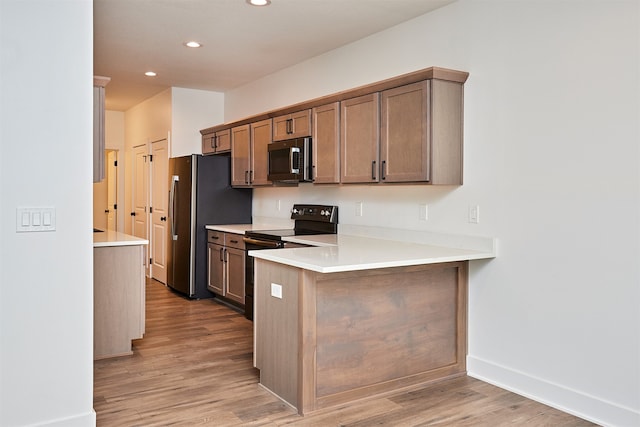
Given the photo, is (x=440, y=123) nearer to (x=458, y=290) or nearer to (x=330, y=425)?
(x=458, y=290)

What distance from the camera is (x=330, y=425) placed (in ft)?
9.24

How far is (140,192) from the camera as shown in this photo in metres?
8.09

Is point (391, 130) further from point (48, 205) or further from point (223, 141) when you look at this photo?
point (223, 141)

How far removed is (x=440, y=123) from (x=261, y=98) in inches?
122

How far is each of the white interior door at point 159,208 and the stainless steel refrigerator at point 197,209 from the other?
27.1 inches

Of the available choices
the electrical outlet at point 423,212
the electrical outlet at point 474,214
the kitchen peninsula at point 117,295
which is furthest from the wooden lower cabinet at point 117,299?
the electrical outlet at point 474,214

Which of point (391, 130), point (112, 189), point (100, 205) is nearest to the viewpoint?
point (391, 130)

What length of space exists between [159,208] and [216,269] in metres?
1.91

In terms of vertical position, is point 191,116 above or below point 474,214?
above

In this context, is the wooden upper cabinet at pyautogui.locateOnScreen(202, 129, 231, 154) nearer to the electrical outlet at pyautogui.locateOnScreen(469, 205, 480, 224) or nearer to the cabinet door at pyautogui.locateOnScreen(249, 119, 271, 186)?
the cabinet door at pyautogui.locateOnScreen(249, 119, 271, 186)

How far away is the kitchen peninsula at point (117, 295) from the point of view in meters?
3.90

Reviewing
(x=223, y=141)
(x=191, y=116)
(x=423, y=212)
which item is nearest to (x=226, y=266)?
(x=223, y=141)

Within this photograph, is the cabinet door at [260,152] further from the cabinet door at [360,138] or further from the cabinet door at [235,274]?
the cabinet door at [360,138]

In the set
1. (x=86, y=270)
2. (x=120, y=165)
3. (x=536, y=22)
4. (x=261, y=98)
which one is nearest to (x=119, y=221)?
(x=120, y=165)
